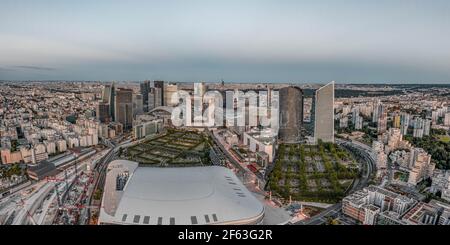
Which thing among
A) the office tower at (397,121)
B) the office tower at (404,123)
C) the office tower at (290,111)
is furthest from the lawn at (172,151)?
the office tower at (397,121)

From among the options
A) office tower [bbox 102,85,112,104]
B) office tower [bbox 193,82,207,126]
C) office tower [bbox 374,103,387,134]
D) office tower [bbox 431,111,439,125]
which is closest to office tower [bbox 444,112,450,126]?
office tower [bbox 431,111,439,125]

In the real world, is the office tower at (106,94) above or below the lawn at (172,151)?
above

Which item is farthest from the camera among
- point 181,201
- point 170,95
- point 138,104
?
point 170,95

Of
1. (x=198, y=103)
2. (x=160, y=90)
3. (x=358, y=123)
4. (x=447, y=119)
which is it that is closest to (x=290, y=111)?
(x=358, y=123)

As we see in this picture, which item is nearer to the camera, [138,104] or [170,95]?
[138,104]

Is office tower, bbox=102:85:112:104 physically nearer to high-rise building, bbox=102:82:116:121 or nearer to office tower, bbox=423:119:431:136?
high-rise building, bbox=102:82:116:121

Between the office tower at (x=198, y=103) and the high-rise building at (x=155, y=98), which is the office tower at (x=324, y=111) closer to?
the office tower at (x=198, y=103)

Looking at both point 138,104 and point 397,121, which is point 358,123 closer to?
point 397,121
